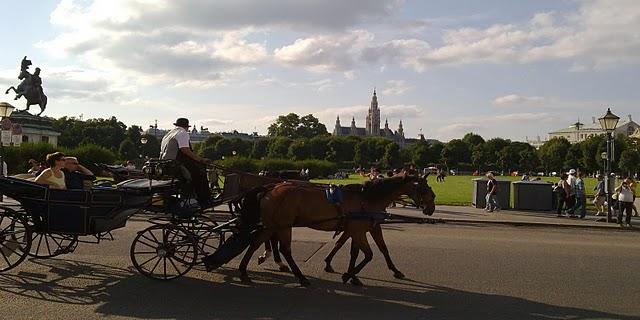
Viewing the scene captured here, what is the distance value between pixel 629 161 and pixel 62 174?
10004 centimetres

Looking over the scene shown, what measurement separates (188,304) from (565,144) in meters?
123

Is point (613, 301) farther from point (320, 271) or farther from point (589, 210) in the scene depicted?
point (589, 210)

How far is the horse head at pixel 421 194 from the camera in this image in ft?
28.6

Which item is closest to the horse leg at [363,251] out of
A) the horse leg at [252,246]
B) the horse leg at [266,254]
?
the horse leg at [252,246]

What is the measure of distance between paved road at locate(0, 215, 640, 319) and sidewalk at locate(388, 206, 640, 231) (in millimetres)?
6318

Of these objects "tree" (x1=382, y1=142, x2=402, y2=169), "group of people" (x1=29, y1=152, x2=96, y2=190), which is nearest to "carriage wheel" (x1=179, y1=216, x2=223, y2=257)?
"group of people" (x1=29, y1=152, x2=96, y2=190)

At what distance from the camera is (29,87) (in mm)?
42469

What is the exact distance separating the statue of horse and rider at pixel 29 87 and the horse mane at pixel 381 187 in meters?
40.9

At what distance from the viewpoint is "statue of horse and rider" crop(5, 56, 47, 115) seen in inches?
1666

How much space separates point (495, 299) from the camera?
24.4 feet

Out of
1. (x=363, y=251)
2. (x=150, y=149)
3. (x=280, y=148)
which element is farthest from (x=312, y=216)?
(x=150, y=149)

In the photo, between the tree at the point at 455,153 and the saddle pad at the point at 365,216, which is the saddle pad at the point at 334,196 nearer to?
the saddle pad at the point at 365,216

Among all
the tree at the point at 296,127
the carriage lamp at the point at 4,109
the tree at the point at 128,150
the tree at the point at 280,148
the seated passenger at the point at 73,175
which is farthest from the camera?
the tree at the point at 296,127

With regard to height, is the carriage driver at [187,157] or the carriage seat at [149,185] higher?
the carriage driver at [187,157]
